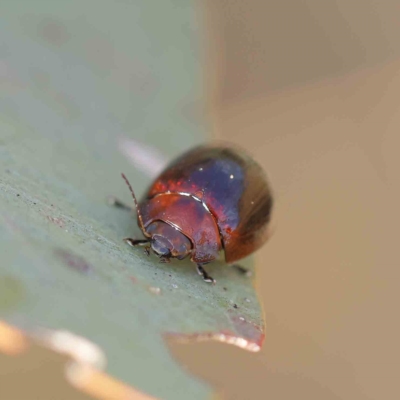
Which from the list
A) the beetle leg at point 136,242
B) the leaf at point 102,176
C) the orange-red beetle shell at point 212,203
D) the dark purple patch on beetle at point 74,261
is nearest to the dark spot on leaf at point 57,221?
the leaf at point 102,176

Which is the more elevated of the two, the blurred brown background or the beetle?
the blurred brown background

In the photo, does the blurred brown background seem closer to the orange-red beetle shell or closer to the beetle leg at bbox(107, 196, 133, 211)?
the orange-red beetle shell

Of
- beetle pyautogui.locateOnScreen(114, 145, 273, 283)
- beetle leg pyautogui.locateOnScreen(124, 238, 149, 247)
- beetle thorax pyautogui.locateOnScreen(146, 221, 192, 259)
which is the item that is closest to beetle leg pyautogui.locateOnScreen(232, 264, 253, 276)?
beetle pyautogui.locateOnScreen(114, 145, 273, 283)

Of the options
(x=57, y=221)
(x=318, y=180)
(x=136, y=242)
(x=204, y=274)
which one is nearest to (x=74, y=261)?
(x=57, y=221)

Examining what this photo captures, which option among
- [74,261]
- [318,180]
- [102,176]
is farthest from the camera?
[318,180]

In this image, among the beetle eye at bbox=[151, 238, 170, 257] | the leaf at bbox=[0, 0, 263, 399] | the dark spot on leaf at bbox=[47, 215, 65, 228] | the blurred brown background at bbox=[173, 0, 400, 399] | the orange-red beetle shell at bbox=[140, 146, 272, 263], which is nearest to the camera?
the leaf at bbox=[0, 0, 263, 399]

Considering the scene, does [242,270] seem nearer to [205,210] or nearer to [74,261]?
[205,210]

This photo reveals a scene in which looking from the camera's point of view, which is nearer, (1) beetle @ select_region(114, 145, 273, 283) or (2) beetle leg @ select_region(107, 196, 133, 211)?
(1) beetle @ select_region(114, 145, 273, 283)

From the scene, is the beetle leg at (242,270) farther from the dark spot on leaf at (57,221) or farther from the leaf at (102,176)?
the dark spot on leaf at (57,221)
